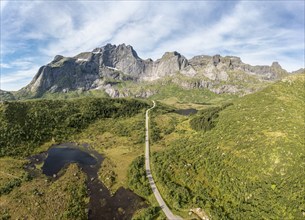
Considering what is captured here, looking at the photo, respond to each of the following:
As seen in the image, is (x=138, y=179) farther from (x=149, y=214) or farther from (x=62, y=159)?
(x=62, y=159)

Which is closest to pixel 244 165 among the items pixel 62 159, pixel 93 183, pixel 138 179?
pixel 138 179

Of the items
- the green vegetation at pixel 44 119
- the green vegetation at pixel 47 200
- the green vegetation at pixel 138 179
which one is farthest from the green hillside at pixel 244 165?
the green vegetation at pixel 44 119

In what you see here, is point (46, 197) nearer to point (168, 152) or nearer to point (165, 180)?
point (165, 180)

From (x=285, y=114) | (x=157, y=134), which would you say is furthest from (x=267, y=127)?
(x=157, y=134)

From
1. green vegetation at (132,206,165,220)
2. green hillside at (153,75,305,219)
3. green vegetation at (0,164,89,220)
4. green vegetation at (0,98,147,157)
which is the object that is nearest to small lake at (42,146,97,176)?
→ green vegetation at (0,164,89,220)

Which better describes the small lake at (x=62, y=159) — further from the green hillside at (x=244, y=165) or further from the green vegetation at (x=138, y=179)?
the green hillside at (x=244, y=165)

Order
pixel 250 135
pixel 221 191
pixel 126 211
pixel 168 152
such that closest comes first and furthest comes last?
1. pixel 126 211
2. pixel 221 191
3. pixel 250 135
4. pixel 168 152
